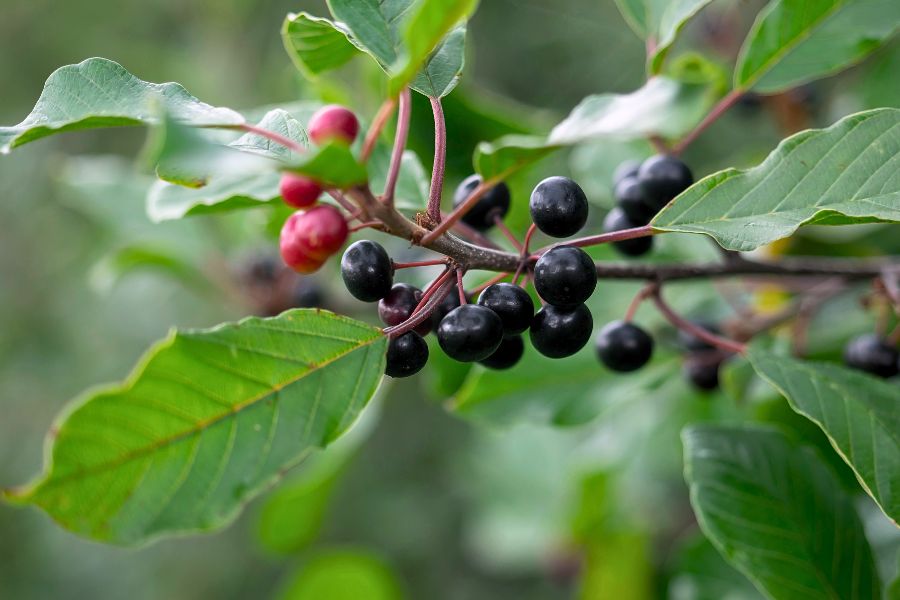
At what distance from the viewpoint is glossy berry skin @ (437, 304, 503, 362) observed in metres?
0.81

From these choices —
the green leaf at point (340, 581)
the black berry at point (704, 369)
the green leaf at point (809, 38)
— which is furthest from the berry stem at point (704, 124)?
the green leaf at point (340, 581)

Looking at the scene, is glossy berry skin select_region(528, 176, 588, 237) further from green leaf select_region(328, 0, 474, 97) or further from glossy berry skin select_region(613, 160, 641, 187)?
glossy berry skin select_region(613, 160, 641, 187)

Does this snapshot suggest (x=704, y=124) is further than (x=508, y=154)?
Yes

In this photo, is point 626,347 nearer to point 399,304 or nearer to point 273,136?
point 399,304

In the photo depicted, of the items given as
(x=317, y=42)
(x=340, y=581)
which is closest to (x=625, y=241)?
(x=317, y=42)

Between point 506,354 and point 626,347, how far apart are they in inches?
8.9

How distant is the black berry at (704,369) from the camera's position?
1.42 m

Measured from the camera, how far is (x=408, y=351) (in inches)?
33.9

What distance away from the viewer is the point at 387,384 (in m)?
2.17

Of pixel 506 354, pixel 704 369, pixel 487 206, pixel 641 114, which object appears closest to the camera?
pixel 641 114

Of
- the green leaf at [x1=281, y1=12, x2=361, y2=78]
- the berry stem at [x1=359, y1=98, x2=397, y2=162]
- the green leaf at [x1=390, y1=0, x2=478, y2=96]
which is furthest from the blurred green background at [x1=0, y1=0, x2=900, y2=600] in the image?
the green leaf at [x1=390, y1=0, x2=478, y2=96]

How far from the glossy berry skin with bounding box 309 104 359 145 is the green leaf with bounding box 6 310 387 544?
0.19 metres

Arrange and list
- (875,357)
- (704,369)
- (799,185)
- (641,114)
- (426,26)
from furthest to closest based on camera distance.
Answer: (704,369) → (875,357) → (799,185) → (641,114) → (426,26)

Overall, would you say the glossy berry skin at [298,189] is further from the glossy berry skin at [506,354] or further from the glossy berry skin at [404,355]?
the glossy berry skin at [506,354]
